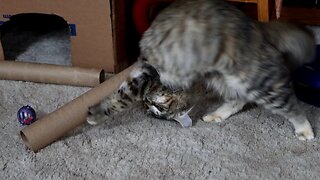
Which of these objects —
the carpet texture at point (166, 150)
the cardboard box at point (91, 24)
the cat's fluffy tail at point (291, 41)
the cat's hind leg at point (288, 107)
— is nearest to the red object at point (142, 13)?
the cardboard box at point (91, 24)

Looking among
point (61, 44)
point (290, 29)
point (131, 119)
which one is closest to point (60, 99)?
point (131, 119)

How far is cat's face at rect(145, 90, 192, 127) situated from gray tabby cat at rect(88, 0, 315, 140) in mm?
115

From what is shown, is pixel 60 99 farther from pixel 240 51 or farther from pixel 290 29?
pixel 290 29

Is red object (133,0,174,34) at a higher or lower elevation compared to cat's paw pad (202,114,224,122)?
higher

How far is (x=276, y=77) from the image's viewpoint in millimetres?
1335

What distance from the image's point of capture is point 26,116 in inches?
59.0

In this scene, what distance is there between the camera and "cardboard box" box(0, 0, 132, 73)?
1712mm

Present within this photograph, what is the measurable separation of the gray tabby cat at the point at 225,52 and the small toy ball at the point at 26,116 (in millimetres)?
420

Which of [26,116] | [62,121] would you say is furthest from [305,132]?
[26,116]

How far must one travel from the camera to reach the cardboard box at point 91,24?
1712 mm

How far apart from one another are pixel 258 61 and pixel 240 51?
6 centimetres

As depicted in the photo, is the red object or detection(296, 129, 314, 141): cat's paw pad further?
the red object

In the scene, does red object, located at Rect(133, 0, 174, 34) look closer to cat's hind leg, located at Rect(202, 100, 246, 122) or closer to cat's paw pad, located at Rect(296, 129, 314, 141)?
cat's hind leg, located at Rect(202, 100, 246, 122)

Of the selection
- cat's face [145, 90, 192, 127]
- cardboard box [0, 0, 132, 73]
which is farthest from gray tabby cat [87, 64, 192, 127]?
cardboard box [0, 0, 132, 73]
